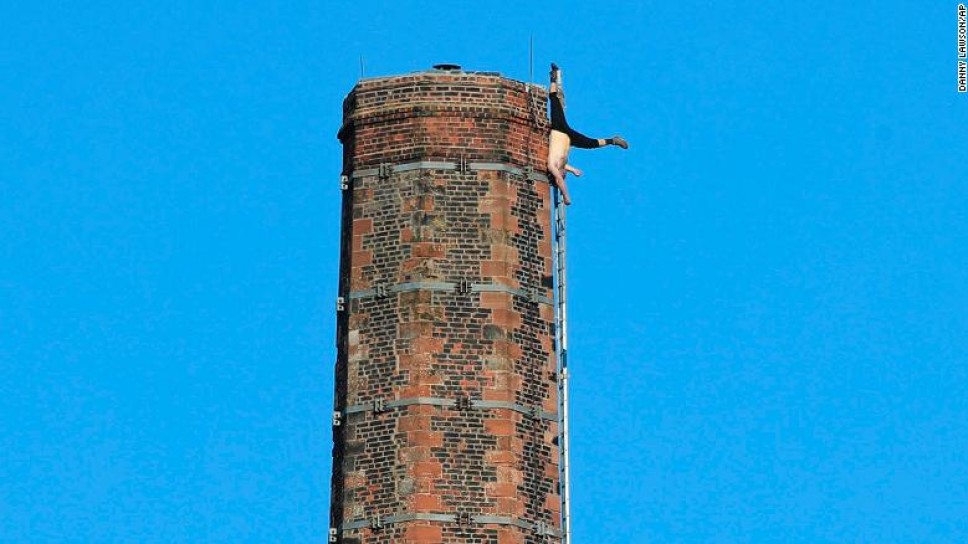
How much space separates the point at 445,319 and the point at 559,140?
528 cm

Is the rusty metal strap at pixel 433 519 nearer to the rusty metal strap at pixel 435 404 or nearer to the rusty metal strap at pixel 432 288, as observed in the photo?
the rusty metal strap at pixel 435 404

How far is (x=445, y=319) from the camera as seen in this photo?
79312mm

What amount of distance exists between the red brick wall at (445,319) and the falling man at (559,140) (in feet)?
0.94

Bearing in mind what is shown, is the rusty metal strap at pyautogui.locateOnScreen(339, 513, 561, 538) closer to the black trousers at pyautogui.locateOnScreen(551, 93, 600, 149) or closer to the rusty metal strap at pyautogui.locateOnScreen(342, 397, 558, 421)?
the rusty metal strap at pyautogui.locateOnScreen(342, 397, 558, 421)

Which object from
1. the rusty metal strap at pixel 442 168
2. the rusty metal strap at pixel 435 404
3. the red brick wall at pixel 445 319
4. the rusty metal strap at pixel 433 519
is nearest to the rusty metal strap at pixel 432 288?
the red brick wall at pixel 445 319

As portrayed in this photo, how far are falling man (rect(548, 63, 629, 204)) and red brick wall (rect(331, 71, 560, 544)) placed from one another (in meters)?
0.29

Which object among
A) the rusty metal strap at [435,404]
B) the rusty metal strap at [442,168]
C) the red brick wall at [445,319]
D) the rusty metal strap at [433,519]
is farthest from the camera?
the rusty metal strap at [442,168]

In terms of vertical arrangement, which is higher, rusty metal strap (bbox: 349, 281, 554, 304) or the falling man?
the falling man

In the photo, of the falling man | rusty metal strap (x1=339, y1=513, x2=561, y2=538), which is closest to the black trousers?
the falling man

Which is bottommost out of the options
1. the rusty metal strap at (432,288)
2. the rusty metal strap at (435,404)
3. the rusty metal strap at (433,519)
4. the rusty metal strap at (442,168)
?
the rusty metal strap at (433,519)

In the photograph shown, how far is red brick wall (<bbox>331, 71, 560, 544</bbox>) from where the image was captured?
257 feet

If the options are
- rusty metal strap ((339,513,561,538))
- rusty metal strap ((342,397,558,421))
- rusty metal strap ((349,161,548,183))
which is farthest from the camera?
rusty metal strap ((349,161,548,183))

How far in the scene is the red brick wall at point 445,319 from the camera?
257ft

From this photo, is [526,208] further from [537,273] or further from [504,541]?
[504,541]
